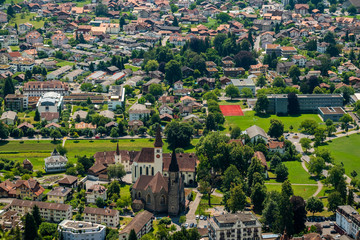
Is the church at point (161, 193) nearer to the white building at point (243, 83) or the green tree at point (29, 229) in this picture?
the green tree at point (29, 229)

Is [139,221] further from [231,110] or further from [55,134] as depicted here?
[231,110]

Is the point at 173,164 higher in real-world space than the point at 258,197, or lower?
higher

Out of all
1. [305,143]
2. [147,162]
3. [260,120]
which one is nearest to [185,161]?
[147,162]

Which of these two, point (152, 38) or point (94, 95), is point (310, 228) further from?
point (152, 38)

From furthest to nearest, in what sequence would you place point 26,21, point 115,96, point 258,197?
point 26,21 → point 115,96 → point 258,197

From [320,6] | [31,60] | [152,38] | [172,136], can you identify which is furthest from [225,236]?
[320,6]

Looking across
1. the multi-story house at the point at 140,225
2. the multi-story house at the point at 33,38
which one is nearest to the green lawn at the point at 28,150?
the multi-story house at the point at 140,225
